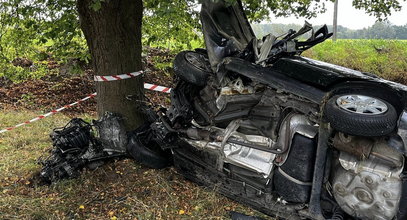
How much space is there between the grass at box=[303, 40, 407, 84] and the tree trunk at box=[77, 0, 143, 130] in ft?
37.7

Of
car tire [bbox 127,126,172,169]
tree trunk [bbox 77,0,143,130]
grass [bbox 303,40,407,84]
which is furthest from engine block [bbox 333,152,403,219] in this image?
grass [bbox 303,40,407,84]

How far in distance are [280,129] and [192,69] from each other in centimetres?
118

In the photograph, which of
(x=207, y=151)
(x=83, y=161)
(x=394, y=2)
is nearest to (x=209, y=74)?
(x=207, y=151)

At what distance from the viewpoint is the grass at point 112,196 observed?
3.74 meters

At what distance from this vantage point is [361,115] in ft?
9.21

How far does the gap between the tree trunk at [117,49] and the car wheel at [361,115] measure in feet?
9.43

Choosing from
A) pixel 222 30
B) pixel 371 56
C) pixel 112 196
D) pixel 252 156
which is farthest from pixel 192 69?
pixel 371 56

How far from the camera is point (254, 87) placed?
376cm

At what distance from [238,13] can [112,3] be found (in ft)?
5.13

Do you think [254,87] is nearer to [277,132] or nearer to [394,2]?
[277,132]

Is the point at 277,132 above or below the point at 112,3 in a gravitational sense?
below

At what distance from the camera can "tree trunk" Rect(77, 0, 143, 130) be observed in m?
4.69

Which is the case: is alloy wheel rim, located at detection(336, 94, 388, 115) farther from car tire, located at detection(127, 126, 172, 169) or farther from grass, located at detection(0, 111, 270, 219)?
car tire, located at detection(127, 126, 172, 169)

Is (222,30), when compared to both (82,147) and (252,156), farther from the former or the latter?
(82,147)
